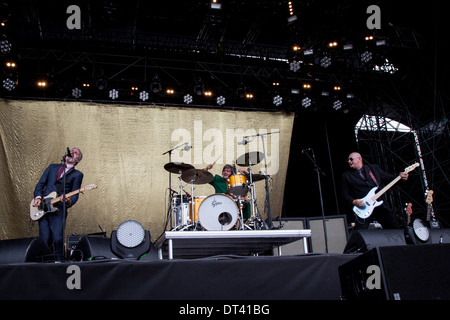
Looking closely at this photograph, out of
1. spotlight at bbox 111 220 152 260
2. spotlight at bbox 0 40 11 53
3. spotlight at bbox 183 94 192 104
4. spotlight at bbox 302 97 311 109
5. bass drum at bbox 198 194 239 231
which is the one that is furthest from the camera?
spotlight at bbox 302 97 311 109

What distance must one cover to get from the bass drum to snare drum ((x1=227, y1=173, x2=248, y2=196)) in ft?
2.09

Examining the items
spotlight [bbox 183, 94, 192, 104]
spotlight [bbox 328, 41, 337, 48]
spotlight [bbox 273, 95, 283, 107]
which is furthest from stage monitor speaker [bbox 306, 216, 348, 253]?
spotlight [bbox 183, 94, 192, 104]

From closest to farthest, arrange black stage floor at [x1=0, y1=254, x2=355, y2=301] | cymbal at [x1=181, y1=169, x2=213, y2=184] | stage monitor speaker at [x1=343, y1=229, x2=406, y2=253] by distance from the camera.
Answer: black stage floor at [x1=0, y1=254, x2=355, y2=301] → stage monitor speaker at [x1=343, y1=229, x2=406, y2=253] → cymbal at [x1=181, y1=169, x2=213, y2=184]

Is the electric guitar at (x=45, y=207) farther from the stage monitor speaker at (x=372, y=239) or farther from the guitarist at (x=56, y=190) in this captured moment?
the stage monitor speaker at (x=372, y=239)

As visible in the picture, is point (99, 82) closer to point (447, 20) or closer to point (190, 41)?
point (190, 41)

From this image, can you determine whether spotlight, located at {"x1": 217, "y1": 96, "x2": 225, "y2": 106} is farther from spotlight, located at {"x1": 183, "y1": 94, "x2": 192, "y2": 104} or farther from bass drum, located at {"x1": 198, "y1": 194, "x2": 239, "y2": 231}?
bass drum, located at {"x1": 198, "y1": 194, "x2": 239, "y2": 231}

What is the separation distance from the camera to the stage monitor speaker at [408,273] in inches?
56.1

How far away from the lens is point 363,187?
5109mm

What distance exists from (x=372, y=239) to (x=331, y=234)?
356 cm

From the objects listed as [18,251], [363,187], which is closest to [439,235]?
[363,187]

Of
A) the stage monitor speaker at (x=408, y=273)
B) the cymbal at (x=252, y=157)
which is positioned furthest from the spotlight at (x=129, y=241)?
the cymbal at (x=252, y=157)

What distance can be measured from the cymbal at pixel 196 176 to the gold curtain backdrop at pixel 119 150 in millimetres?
1614

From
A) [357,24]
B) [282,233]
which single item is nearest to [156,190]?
[282,233]

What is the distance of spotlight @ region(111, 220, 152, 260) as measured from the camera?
9.36 ft
